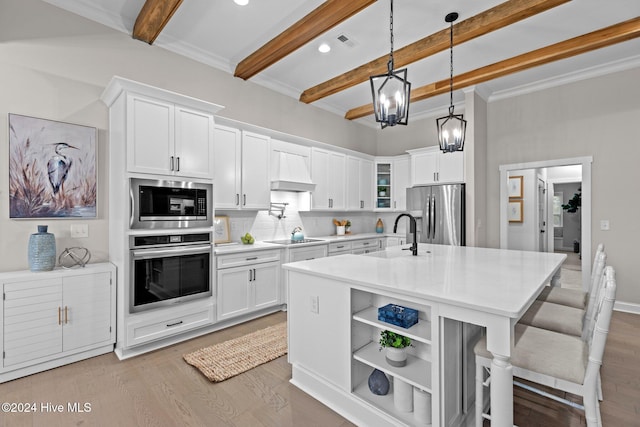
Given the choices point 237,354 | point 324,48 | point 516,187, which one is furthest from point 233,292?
point 516,187

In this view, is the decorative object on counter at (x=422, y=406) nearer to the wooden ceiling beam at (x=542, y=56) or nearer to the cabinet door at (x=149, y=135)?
the cabinet door at (x=149, y=135)

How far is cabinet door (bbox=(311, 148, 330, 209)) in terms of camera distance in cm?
475

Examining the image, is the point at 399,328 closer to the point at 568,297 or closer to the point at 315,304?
the point at 315,304

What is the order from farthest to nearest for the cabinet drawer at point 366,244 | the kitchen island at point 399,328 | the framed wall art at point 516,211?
1. the framed wall art at point 516,211
2. the cabinet drawer at point 366,244
3. the kitchen island at point 399,328

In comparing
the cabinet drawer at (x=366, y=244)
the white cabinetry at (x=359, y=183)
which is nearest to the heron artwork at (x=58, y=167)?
the cabinet drawer at (x=366, y=244)

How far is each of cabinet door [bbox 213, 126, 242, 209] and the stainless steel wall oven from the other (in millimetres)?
621

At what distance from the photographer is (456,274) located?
1879mm

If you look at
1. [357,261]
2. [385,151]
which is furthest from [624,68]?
[357,261]

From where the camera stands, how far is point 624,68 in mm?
3830

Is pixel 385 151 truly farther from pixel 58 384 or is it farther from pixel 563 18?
pixel 58 384

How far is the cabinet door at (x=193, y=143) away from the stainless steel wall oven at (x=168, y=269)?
0.65 m

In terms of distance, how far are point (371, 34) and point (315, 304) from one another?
9.43ft

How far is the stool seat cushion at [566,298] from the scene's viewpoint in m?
2.18

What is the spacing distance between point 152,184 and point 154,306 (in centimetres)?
112
